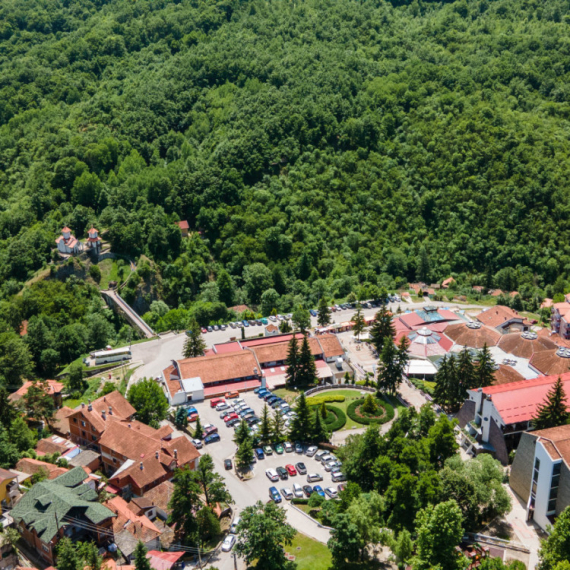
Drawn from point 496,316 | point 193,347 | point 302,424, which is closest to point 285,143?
point 496,316

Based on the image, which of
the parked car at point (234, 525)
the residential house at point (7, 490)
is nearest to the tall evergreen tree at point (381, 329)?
the parked car at point (234, 525)

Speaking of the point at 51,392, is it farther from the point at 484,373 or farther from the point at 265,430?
the point at 484,373

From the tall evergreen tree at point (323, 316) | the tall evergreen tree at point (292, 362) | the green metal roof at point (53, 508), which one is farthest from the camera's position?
the tall evergreen tree at point (323, 316)

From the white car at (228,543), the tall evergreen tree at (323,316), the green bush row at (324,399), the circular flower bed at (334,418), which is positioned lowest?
the tall evergreen tree at (323,316)

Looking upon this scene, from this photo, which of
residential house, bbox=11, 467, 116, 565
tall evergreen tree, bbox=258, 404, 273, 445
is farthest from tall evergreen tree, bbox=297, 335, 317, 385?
residential house, bbox=11, 467, 116, 565

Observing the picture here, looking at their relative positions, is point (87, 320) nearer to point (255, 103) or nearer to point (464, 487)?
point (464, 487)

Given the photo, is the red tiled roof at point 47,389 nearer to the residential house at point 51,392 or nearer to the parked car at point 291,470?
the residential house at point 51,392
